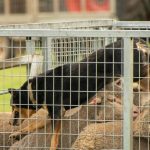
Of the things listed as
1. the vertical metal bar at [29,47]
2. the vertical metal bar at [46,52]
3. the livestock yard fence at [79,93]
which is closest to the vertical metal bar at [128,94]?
the livestock yard fence at [79,93]

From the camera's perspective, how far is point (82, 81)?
643 centimetres

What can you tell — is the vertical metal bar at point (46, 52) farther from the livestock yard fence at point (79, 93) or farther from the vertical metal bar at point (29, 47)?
the vertical metal bar at point (29, 47)

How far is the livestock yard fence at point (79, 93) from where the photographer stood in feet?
19.2

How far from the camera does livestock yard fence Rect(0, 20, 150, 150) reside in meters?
5.84

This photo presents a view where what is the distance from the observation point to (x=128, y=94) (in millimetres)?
5785

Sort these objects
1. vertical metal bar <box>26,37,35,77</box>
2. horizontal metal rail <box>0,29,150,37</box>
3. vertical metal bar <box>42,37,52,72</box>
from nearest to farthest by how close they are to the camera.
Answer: horizontal metal rail <box>0,29,150,37</box> < vertical metal bar <box>26,37,35,77</box> < vertical metal bar <box>42,37,52,72</box>

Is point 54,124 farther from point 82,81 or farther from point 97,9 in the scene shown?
point 97,9

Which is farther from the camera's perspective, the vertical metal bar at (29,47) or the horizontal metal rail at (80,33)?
the vertical metal bar at (29,47)

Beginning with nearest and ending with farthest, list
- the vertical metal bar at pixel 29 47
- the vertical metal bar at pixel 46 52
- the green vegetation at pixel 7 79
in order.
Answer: the vertical metal bar at pixel 29 47
the green vegetation at pixel 7 79
the vertical metal bar at pixel 46 52

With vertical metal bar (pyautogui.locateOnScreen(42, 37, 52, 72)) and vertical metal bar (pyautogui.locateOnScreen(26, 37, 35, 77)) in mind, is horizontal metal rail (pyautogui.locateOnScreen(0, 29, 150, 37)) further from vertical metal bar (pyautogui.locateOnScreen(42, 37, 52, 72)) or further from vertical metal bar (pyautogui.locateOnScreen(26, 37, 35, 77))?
vertical metal bar (pyautogui.locateOnScreen(42, 37, 52, 72))

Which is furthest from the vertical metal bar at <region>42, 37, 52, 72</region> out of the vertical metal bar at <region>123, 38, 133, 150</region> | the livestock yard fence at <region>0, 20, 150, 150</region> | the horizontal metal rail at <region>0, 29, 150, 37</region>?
the vertical metal bar at <region>123, 38, 133, 150</region>

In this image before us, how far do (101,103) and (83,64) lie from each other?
401mm

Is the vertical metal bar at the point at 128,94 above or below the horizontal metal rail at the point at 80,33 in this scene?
below

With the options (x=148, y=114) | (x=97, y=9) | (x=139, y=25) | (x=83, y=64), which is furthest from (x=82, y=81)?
(x=97, y=9)
